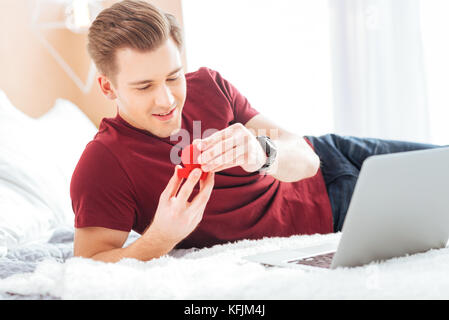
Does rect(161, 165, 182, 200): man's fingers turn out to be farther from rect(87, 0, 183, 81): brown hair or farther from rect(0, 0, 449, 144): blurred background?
rect(0, 0, 449, 144): blurred background

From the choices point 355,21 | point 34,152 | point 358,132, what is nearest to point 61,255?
point 34,152

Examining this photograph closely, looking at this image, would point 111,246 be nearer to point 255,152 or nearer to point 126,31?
point 255,152

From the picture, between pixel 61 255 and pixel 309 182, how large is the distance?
756 millimetres

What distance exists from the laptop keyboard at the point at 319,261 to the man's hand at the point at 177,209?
10.4 inches

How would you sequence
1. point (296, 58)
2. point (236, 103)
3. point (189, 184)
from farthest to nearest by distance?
point (296, 58) → point (236, 103) → point (189, 184)

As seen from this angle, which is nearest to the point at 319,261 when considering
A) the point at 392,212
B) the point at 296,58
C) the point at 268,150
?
the point at 392,212

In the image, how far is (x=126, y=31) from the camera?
123cm

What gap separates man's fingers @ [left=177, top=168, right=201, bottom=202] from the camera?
96cm

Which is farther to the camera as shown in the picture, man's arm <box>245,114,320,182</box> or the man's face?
man's arm <box>245,114,320,182</box>

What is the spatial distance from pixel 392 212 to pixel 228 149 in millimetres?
380

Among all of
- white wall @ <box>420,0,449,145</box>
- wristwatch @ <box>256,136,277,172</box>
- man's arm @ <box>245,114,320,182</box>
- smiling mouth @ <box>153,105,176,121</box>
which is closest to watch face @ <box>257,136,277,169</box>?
wristwatch @ <box>256,136,277,172</box>

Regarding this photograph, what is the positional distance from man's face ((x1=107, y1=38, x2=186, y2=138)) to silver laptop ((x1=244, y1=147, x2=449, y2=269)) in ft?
1.75

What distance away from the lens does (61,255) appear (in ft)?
4.22
